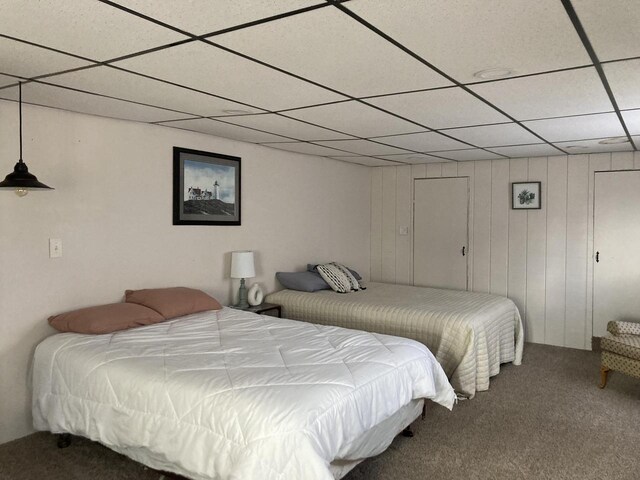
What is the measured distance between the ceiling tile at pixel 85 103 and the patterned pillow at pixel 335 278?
2.27 meters

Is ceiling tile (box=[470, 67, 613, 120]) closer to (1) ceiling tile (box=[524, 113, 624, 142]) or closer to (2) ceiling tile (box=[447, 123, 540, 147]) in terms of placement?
(1) ceiling tile (box=[524, 113, 624, 142])

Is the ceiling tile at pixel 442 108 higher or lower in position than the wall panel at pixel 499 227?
higher

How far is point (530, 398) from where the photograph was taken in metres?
3.73

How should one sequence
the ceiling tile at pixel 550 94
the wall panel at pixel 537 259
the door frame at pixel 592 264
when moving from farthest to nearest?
the wall panel at pixel 537 259
the door frame at pixel 592 264
the ceiling tile at pixel 550 94

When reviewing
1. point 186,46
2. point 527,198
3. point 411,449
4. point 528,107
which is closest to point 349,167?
point 527,198

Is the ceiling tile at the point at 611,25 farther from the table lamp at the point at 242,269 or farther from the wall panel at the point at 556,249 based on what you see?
the wall panel at the point at 556,249

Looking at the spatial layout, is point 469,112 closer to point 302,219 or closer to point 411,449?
point 411,449

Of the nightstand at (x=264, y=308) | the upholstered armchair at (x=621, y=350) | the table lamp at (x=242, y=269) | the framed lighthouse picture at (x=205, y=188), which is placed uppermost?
the framed lighthouse picture at (x=205, y=188)

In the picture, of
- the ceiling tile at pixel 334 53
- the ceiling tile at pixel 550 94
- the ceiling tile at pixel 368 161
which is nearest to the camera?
the ceiling tile at pixel 334 53

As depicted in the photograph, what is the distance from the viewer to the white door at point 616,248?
15.8 feet

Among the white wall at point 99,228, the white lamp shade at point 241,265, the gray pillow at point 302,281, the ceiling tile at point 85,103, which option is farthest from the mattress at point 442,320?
the ceiling tile at point 85,103

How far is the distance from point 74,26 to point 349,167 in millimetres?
4449

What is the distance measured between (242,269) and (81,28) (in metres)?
2.71

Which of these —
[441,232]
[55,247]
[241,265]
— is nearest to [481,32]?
[55,247]
